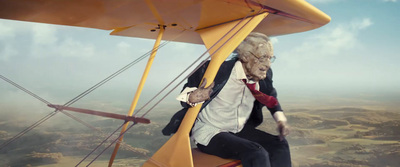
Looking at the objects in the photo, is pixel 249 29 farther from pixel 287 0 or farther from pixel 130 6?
pixel 130 6

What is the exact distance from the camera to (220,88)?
213cm

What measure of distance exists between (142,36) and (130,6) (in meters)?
1.01

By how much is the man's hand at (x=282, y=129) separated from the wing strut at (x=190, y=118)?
61 centimetres

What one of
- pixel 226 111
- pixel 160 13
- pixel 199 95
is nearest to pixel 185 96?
pixel 199 95

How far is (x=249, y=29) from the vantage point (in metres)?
2.11

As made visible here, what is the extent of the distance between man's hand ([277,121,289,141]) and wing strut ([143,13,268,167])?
2.01 feet

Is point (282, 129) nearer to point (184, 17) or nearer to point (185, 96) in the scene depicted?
point (185, 96)

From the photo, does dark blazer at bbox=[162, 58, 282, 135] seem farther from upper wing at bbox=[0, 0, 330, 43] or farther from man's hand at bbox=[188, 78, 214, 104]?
upper wing at bbox=[0, 0, 330, 43]

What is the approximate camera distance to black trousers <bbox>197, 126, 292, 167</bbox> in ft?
6.49

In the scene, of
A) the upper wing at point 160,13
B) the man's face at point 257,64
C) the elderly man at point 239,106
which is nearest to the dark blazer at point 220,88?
the elderly man at point 239,106

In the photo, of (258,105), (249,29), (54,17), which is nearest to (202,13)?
(249,29)

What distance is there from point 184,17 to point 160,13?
18 centimetres

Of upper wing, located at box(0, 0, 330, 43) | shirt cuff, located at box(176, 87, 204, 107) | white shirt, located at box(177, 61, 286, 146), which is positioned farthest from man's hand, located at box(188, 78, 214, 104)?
upper wing, located at box(0, 0, 330, 43)

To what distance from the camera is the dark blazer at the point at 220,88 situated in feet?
6.82
